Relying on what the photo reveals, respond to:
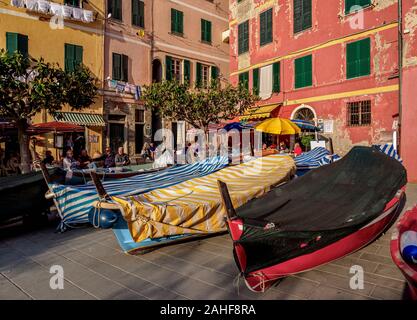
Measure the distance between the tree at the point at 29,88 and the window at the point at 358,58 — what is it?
41.8ft

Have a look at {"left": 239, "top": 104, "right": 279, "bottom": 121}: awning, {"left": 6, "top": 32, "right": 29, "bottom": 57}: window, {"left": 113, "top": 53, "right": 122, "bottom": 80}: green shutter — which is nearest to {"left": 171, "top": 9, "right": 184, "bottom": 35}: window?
{"left": 113, "top": 53, "right": 122, "bottom": 80}: green shutter

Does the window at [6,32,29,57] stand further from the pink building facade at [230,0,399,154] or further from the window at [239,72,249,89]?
the pink building facade at [230,0,399,154]

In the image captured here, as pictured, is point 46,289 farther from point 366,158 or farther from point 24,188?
point 366,158

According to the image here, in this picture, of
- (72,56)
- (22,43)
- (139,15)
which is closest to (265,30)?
(139,15)

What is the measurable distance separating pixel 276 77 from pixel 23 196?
16553 mm

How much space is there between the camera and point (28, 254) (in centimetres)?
507

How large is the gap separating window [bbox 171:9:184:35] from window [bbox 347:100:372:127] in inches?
510

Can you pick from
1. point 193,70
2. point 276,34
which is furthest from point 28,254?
point 193,70

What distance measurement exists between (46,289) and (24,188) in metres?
2.85

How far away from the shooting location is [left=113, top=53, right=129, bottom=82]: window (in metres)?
19.3

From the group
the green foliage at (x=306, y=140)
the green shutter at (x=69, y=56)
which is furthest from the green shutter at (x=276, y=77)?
the green shutter at (x=69, y=56)

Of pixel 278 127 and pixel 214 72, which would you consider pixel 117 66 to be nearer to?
pixel 214 72

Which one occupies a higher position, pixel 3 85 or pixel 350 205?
pixel 3 85
